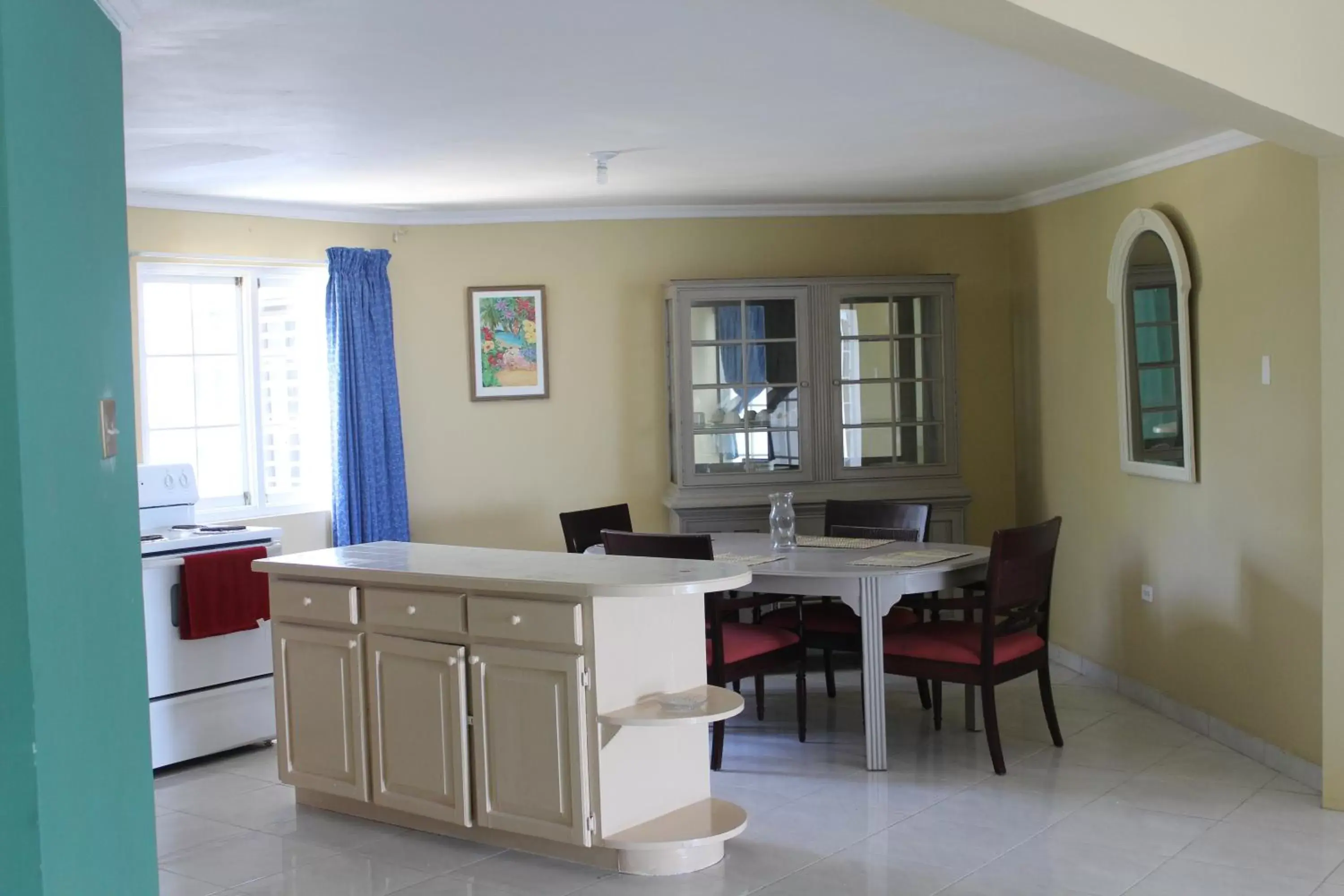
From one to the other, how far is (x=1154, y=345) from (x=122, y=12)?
12.8 ft

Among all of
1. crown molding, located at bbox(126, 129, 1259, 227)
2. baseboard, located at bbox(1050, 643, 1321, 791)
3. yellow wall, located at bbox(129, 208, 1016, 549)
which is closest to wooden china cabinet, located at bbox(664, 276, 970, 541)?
yellow wall, located at bbox(129, 208, 1016, 549)

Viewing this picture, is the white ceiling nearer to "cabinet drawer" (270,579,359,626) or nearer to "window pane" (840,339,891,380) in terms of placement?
"window pane" (840,339,891,380)

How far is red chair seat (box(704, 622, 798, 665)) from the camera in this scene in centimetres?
441

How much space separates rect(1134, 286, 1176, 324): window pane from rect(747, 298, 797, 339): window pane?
1656mm

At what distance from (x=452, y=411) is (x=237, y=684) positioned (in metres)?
1.89

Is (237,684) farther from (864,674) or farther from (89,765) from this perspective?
(89,765)

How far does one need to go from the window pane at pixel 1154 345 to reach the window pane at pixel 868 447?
4.60ft

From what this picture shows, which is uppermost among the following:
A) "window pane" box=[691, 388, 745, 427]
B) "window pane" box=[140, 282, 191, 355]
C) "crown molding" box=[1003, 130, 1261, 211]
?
"crown molding" box=[1003, 130, 1261, 211]

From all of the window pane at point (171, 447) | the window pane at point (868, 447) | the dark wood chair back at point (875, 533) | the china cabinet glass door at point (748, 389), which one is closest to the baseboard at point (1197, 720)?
the dark wood chair back at point (875, 533)

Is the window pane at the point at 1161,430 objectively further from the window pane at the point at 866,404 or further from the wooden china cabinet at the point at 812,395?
the window pane at the point at 866,404

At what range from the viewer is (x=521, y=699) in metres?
3.51

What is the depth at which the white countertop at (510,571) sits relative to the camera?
3309 mm

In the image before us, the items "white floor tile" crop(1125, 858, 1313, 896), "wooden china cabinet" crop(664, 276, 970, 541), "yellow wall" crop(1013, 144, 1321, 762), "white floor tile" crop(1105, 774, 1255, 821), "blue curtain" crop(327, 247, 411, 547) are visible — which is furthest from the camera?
"wooden china cabinet" crop(664, 276, 970, 541)

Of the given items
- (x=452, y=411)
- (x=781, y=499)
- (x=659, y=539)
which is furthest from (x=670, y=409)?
(x=659, y=539)
